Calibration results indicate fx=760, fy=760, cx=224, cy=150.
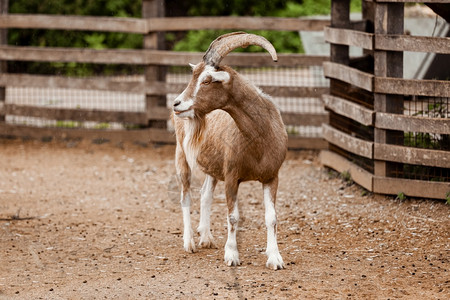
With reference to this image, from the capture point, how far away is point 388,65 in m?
7.97

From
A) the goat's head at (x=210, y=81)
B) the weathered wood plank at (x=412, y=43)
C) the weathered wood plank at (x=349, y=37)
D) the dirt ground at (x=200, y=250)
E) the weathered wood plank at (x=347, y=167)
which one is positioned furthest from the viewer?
the weathered wood plank at (x=347, y=167)

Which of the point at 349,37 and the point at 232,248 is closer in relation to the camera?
the point at 232,248

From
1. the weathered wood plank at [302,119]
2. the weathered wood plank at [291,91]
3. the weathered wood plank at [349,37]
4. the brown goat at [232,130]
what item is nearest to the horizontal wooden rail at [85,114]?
the weathered wood plank at [291,91]

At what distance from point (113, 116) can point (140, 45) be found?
8.44m

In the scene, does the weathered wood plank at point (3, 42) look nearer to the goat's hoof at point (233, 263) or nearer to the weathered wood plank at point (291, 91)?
the weathered wood plank at point (291, 91)

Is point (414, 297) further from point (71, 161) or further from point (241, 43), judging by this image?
point (71, 161)

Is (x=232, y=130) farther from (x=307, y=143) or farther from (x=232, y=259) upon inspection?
(x=307, y=143)

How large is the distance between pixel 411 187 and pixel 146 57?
510 centimetres

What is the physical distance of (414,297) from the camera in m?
5.43

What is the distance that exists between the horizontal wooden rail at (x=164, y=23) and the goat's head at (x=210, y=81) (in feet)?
15.5

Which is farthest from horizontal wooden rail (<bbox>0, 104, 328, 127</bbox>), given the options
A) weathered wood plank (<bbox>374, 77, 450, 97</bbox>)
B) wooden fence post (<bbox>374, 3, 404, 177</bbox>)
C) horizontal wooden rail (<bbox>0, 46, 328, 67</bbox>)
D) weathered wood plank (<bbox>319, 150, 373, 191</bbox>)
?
weathered wood plank (<bbox>374, 77, 450, 97</bbox>)

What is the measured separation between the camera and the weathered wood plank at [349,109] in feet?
27.0

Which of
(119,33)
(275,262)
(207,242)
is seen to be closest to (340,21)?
(207,242)

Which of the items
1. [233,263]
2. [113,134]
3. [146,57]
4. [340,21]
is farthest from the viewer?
[113,134]
